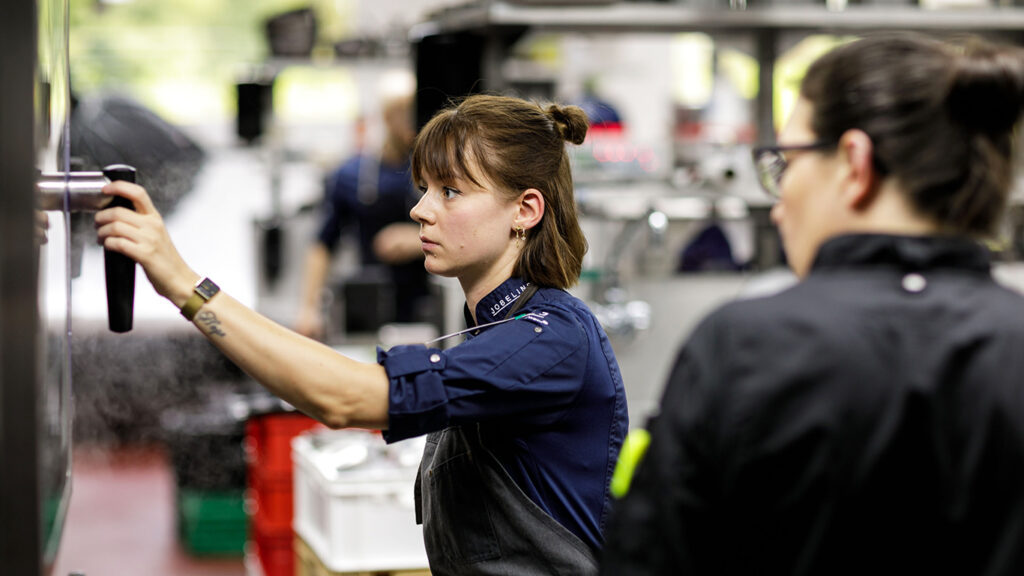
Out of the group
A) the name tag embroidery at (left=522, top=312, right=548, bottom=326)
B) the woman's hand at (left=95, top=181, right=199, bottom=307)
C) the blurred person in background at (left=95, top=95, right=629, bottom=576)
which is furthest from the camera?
the name tag embroidery at (left=522, top=312, right=548, bottom=326)

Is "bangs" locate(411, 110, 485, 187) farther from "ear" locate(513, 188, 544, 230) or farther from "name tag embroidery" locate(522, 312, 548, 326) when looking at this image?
"name tag embroidery" locate(522, 312, 548, 326)

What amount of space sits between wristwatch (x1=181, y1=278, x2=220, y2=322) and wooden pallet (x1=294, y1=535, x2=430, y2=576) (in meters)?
1.71

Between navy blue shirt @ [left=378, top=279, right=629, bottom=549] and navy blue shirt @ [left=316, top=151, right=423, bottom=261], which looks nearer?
navy blue shirt @ [left=378, top=279, right=629, bottom=549]

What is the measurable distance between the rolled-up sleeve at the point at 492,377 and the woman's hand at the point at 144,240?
0.28 metres

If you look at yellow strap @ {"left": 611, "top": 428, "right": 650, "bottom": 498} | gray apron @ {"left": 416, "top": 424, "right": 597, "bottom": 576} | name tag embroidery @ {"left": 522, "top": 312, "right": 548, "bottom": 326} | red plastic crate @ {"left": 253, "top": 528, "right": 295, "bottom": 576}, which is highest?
name tag embroidery @ {"left": 522, "top": 312, "right": 548, "bottom": 326}

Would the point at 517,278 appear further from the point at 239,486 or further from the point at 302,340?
the point at 239,486

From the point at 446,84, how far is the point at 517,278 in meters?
2.18

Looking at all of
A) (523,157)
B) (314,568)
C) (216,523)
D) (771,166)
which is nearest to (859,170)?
(771,166)

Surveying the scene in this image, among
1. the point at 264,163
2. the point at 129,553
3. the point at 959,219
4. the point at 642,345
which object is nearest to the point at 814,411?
the point at 959,219

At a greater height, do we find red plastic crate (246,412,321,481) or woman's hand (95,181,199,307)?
woman's hand (95,181,199,307)

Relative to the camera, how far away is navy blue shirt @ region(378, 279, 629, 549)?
1498mm

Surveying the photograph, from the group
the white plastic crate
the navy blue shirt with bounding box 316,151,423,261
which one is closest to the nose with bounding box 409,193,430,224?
the white plastic crate

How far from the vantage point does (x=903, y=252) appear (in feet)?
3.45

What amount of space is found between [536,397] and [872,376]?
639 mm
